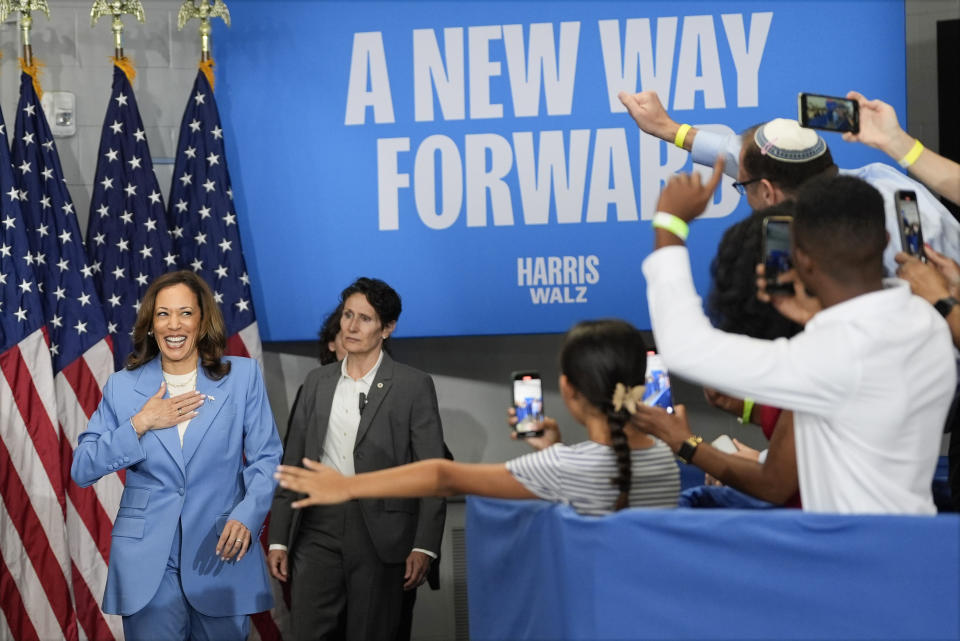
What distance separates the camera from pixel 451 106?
527 cm

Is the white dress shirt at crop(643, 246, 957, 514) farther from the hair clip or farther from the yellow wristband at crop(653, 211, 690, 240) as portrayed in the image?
the hair clip

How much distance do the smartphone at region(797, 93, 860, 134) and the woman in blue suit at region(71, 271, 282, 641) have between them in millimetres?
2137

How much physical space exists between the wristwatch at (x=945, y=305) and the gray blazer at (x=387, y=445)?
2270 mm

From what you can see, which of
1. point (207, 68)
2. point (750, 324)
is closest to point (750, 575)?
point (750, 324)

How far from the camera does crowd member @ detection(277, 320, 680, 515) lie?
2.19 meters

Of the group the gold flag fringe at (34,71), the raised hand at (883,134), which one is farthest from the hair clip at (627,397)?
the gold flag fringe at (34,71)

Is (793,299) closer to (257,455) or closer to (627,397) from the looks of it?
(627,397)

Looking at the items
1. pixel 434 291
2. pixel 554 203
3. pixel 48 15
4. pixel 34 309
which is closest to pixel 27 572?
pixel 34 309

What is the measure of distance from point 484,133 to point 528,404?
2.99 m

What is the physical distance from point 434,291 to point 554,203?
0.70 metres

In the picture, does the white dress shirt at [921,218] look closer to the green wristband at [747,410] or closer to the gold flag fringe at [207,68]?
the green wristband at [747,410]

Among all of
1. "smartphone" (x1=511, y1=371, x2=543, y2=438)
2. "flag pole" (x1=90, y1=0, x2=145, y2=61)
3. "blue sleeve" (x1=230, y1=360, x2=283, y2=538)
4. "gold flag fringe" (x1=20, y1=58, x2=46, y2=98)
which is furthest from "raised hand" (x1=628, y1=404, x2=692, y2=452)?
"gold flag fringe" (x1=20, y1=58, x2=46, y2=98)

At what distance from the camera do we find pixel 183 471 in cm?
369

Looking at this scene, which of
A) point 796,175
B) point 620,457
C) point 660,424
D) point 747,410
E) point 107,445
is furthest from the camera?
point 107,445
